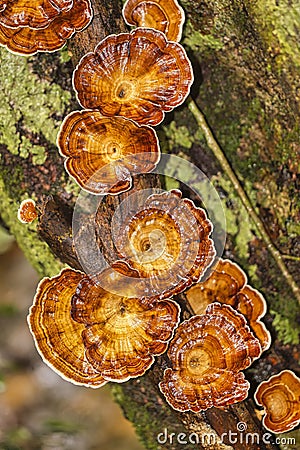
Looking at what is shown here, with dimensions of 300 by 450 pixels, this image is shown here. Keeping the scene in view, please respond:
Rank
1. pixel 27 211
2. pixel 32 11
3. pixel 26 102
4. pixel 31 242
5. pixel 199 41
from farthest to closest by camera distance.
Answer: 1. pixel 31 242
2. pixel 199 41
3. pixel 26 102
4. pixel 27 211
5. pixel 32 11

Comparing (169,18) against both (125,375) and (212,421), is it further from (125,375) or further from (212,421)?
(212,421)

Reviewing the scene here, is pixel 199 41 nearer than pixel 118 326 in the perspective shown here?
No

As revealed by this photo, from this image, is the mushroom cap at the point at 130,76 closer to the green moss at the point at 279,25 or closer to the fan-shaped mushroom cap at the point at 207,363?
the green moss at the point at 279,25

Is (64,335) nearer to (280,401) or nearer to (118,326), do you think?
(118,326)

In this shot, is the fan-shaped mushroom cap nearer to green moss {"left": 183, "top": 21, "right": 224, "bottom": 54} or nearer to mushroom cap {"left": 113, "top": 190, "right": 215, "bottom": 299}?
mushroom cap {"left": 113, "top": 190, "right": 215, "bottom": 299}

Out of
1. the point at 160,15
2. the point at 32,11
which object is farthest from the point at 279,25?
the point at 32,11

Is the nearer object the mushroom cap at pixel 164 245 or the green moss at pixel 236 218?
the mushroom cap at pixel 164 245

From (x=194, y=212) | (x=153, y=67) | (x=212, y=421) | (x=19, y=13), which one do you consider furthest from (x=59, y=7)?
(x=212, y=421)

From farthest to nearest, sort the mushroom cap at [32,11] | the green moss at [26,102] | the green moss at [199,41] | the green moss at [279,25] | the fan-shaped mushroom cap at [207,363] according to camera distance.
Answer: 1. the green moss at [199,41]
2. the green moss at [26,102]
3. the green moss at [279,25]
4. the fan-shaped mushroom cap at [207,363]
5. the mushroom cap at [32,11]

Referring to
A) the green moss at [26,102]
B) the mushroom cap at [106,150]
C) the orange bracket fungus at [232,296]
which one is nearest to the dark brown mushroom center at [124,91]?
the mushroom cap at [106,150]
